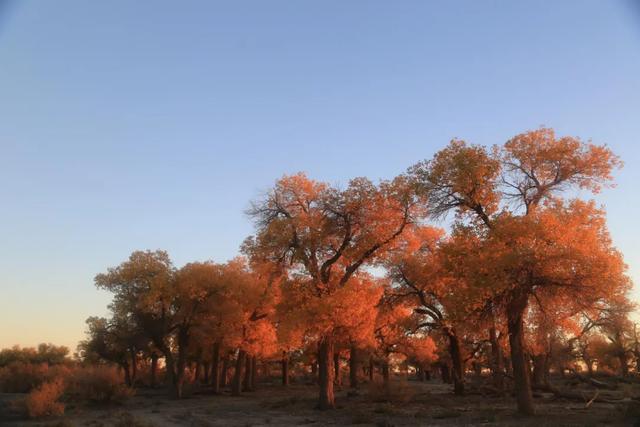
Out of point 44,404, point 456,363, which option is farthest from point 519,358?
point 44,404

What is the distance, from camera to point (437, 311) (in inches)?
1185

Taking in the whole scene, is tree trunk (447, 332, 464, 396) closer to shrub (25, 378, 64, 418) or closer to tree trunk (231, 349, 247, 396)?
tree trunk (231, 349, 247, 396)

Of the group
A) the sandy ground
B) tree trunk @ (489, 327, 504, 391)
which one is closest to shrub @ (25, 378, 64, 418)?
the sandy ground

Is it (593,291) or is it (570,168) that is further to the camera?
(570,168)

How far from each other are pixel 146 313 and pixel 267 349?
374 inches

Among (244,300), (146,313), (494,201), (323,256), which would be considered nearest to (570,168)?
(494,201)

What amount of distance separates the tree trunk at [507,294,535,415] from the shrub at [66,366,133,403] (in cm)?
2263

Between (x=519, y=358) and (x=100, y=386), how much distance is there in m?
23.4

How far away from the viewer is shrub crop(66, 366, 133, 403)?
1114 inches

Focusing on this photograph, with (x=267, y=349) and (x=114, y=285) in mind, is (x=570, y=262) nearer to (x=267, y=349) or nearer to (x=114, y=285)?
(x=267, y=349)

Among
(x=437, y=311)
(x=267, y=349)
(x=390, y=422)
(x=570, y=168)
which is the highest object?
(x=570, y=168)

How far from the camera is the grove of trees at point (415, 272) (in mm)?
17125

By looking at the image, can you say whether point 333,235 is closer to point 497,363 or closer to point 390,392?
point 390,392

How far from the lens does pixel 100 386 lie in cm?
2833
